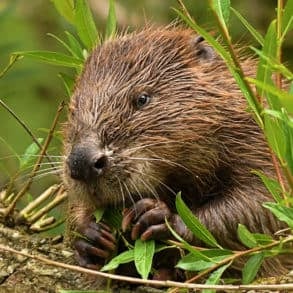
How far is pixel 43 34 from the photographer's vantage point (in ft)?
25.8

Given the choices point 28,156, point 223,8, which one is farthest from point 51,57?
point 223,8

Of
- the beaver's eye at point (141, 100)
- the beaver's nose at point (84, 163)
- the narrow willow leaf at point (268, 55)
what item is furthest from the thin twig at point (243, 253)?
the beaver's eye at point (141, 100)

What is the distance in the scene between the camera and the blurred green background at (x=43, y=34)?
708 cm

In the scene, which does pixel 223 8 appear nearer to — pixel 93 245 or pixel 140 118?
pixel 140 118

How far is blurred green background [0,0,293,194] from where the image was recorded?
7.08 meters

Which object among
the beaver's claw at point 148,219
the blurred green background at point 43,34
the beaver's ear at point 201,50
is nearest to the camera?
the beaver's claw at point 148,219

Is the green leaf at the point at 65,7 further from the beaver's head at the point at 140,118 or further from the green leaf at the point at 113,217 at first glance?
the green leaf at the point at 113,217

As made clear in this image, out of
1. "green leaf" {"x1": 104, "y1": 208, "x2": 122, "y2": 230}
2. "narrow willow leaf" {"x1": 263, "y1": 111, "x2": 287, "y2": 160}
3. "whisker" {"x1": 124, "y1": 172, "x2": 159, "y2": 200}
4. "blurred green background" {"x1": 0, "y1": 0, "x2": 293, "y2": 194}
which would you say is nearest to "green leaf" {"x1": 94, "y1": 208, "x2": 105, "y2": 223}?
"green leaf" {"x1": 104, "y1": 208, "x2": 122, "y2": 230}

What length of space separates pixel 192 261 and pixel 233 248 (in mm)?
658

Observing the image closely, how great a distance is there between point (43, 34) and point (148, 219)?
4.34 m

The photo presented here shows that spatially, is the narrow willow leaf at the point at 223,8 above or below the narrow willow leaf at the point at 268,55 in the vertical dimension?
above

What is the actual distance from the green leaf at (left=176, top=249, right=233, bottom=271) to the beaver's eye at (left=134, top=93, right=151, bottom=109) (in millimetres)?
987

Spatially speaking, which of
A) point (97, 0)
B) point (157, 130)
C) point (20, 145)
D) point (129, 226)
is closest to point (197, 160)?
point (157, 130)

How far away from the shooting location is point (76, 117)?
13.5 feet
